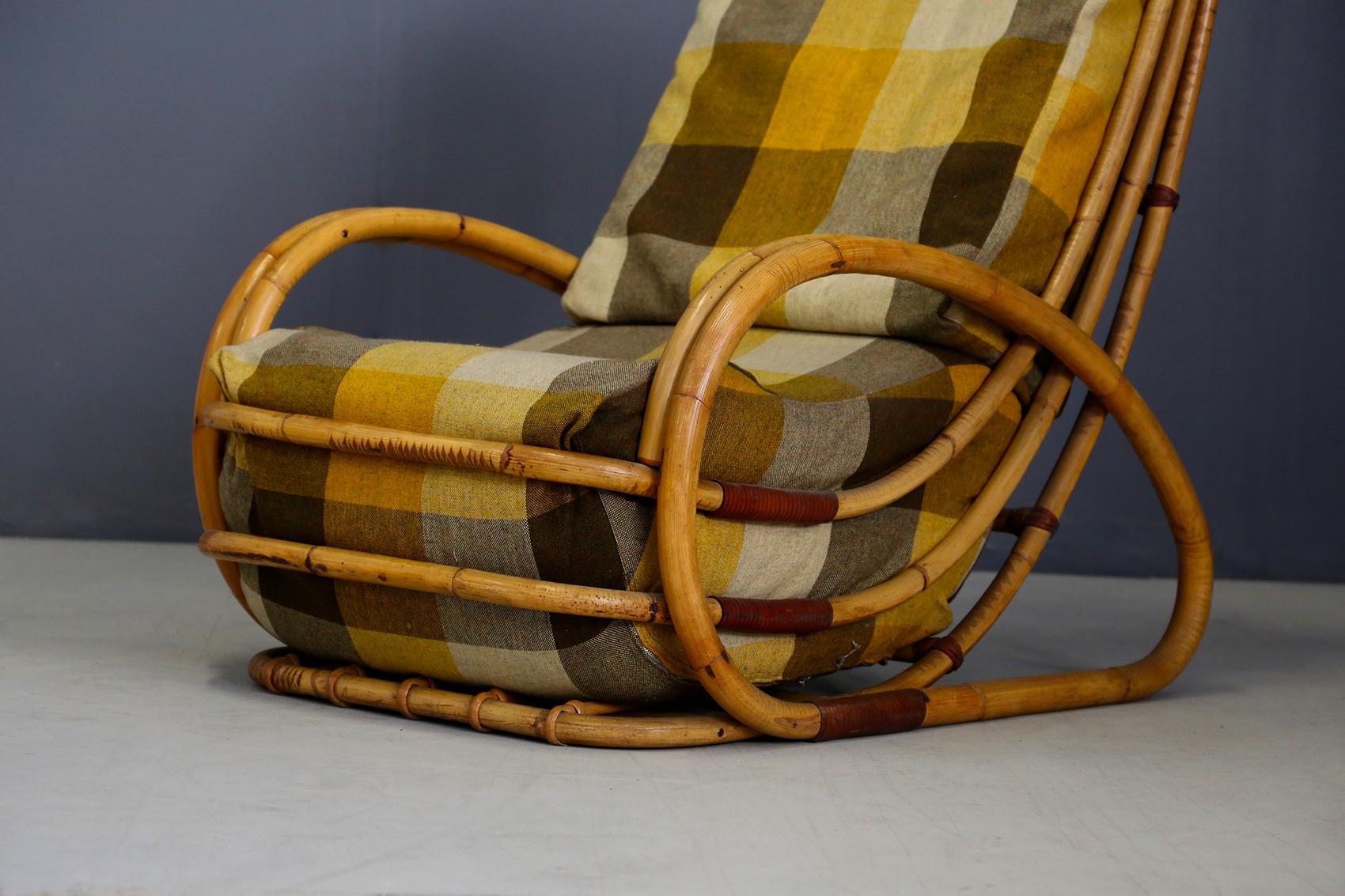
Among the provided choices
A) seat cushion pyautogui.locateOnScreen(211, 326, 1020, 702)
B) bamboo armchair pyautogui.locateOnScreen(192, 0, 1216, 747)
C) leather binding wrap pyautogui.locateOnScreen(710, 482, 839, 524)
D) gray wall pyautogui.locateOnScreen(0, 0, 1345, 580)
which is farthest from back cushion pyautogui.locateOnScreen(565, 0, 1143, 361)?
gray wall pyautogui.locateOnScreen(0, 0, 1345, 580)

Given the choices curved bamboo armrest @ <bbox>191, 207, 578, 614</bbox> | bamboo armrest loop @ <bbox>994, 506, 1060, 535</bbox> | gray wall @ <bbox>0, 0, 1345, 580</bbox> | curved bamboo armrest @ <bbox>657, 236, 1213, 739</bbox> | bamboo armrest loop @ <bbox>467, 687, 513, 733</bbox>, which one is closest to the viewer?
curved bamboo armrest @ <bbox>657, 236, 1213, 739</bbox>

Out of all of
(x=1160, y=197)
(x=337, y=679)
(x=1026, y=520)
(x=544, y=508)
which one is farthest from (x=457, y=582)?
(x=1160, y=197)

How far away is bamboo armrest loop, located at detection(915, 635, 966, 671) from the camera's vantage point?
153 cm

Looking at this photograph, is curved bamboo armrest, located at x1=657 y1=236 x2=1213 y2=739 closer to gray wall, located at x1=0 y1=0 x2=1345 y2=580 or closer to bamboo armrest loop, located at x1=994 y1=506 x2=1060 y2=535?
bamboo armrest loop, located at x1=994 y1=506 x2=1060 y2=535

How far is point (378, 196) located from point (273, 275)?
1203mm

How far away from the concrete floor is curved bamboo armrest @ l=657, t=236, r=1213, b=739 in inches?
1.5

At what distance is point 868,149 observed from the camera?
5.77 feet

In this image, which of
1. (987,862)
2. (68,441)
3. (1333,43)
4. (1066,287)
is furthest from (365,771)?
(1333,43)

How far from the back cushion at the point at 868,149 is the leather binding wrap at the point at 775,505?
29cm

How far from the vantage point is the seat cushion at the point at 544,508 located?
4.12 ft

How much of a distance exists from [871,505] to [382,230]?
26.4 inches

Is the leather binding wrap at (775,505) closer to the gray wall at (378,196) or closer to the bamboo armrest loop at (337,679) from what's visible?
the bamboo armrest loop at (337,679)

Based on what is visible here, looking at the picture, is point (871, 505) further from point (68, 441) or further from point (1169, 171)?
point (68, 441)

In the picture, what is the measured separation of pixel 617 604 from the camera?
1.24 meters
